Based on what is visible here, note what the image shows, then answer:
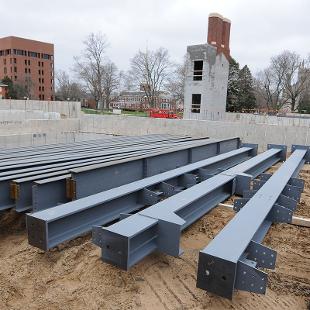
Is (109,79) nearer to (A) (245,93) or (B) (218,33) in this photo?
(A) (245,93)

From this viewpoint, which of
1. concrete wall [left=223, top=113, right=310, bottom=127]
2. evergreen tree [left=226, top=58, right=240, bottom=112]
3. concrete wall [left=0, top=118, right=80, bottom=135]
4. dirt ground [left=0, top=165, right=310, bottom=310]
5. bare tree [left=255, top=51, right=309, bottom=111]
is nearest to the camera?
dirt ground [left=0, top=165, right=310, bottom=310]

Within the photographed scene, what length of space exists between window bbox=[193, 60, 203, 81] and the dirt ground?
884 inches

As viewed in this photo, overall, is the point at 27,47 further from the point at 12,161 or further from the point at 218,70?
the point at 12,161

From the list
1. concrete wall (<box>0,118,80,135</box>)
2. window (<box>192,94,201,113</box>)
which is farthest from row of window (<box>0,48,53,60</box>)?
concrete wall (<box>0,118,80,135</box>)

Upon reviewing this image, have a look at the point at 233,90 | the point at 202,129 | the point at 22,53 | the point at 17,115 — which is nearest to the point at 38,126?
the point at 17,115

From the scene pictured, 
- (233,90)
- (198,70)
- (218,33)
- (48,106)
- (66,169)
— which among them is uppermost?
(218,33)

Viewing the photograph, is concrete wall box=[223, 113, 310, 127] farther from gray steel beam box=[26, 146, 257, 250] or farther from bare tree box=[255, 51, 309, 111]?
bare tree box=[255, 51, 309, 111]

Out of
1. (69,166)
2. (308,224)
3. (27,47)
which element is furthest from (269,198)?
(27,47)

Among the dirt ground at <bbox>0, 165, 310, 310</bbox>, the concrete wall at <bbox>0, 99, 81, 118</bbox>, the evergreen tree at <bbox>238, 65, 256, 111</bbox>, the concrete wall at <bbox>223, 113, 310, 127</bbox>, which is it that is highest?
the evergreen tree at <bbox>238, 65, 256, 111</bbox>

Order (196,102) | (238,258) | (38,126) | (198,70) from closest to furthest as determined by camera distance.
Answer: (238,258) → (38,126) → (198,70) → (196,102)

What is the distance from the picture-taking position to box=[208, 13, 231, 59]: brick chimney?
26922 millimetres

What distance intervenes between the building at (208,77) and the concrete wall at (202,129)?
10.2 metres

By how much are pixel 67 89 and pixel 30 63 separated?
13404mm

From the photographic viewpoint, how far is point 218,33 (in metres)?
27.0
